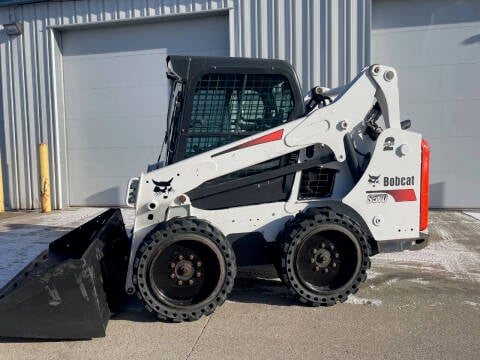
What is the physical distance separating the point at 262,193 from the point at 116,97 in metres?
6.96

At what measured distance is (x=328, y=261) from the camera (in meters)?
3.78

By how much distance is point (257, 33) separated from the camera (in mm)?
8719

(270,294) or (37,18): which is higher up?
(37,18)

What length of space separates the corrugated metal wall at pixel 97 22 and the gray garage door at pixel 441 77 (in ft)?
2.50

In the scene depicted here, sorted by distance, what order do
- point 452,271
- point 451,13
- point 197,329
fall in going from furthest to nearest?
1. point 451,13
2. point 452,271
3. point 197,329

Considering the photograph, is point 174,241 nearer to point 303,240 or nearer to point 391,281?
point 303,240

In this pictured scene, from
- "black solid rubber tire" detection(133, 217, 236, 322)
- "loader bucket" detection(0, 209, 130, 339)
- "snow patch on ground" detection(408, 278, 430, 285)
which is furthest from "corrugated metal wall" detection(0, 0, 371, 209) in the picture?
"loader bucket" detection(0, 209, 130, 339)

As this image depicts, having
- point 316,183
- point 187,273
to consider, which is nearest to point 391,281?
point 316,183

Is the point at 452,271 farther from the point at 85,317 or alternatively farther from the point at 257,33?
the point at 257,33

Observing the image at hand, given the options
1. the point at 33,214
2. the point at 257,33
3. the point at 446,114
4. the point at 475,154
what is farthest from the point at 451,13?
the point at 33,214

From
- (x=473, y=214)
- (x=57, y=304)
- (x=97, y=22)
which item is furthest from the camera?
(x=97, y=22)

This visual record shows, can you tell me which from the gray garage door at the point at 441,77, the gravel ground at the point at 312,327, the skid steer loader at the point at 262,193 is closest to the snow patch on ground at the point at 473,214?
the gray garage door at the point at 441,77

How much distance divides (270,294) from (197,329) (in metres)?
1.01

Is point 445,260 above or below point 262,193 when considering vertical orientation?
below
